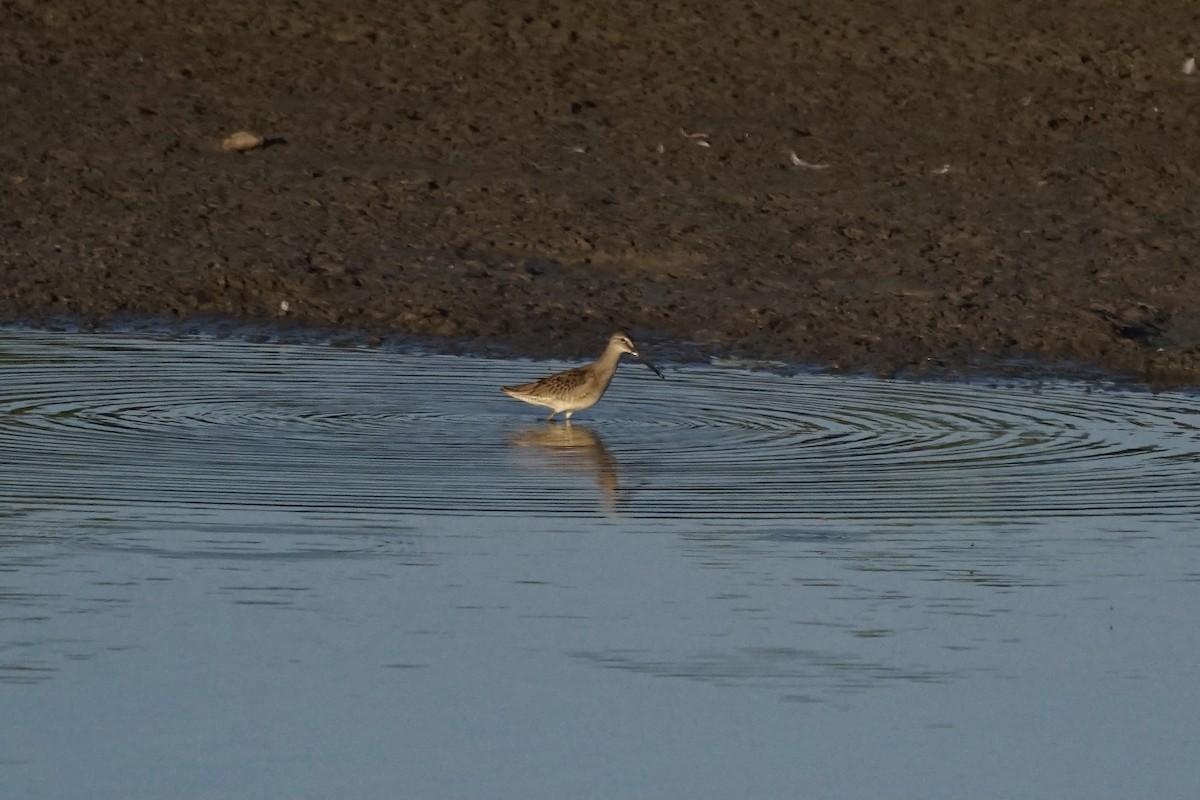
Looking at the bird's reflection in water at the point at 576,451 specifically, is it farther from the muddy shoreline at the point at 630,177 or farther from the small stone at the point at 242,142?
the small stone at the point at 242,142

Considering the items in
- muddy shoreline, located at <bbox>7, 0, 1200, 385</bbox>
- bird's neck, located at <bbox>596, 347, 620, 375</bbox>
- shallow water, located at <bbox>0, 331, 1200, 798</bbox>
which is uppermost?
muddy shoreline, located at <bbox>7, 0, 1200, 385</bbox>

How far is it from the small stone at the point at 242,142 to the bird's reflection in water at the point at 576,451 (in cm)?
586

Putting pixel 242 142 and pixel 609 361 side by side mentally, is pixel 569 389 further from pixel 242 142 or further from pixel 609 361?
pixel 242 142

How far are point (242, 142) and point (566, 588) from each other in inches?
389

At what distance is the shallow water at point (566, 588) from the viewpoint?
761cm

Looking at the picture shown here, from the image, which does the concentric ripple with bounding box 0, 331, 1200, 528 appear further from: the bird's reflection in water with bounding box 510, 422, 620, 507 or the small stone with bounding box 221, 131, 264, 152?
the small stone with bounding box 221, 131, 264, 152

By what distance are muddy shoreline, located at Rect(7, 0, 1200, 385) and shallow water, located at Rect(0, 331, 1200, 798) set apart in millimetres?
2254

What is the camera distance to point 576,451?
1245 centimetres

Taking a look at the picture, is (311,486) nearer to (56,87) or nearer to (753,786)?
(753,786)

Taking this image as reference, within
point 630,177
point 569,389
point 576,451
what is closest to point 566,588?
point 576,451

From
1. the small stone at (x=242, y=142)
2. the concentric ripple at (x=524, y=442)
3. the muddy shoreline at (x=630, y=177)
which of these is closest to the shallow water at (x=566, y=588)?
the concentric ripple at (x=524, y=442)

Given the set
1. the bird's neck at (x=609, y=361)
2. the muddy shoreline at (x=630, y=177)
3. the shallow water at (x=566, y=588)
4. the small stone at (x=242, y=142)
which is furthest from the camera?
the small stone at (x=242, y=142)

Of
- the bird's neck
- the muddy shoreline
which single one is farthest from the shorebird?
the muddy shoreline

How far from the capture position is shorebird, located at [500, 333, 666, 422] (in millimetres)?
13391
